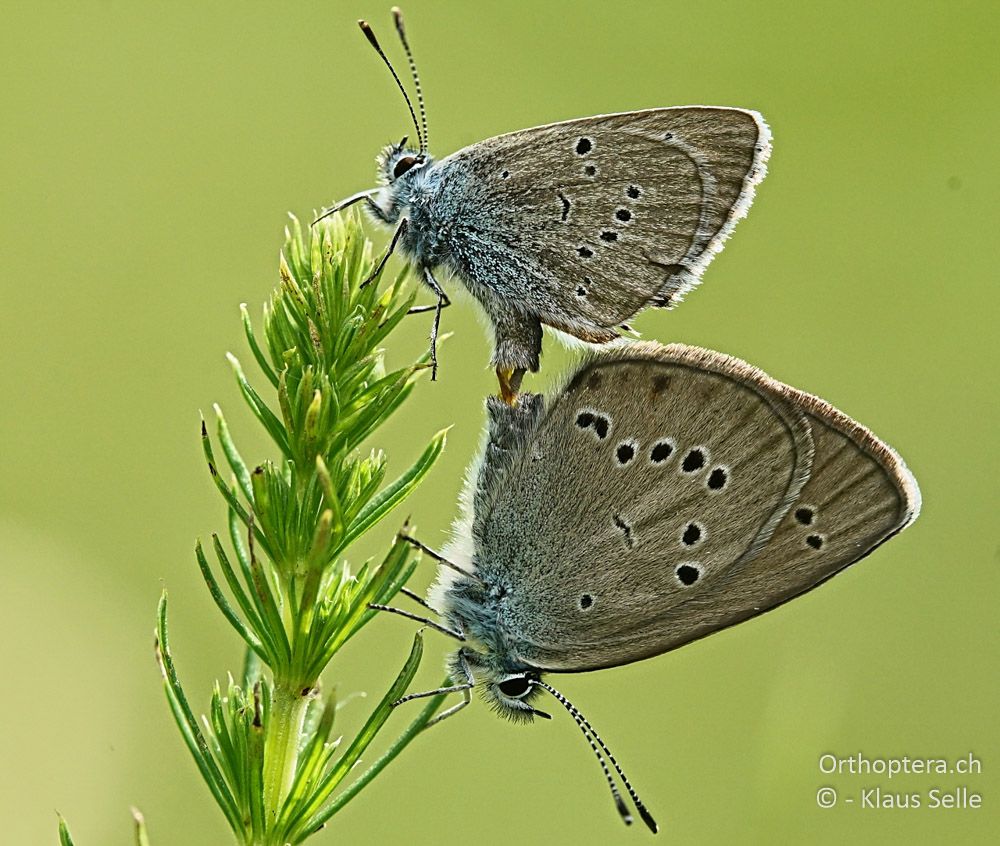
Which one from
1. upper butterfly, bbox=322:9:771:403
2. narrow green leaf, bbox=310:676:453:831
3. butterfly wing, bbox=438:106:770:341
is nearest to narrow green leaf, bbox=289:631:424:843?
narrow green leaf, bbox=310:676:453:831

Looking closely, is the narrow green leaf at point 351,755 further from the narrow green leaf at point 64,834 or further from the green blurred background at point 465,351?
the green blurred background at point 465,351

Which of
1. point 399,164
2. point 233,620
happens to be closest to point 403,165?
point 399,164

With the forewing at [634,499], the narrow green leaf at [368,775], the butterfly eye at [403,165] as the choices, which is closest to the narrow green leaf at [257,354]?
A: the narrow green leaf at [368,775]

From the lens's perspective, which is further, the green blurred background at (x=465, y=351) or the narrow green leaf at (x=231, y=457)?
the green blurred background at (x=465, y=351)

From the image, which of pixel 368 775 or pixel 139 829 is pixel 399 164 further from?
pixel 139 829

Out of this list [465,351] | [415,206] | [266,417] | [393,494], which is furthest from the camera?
[465,351]

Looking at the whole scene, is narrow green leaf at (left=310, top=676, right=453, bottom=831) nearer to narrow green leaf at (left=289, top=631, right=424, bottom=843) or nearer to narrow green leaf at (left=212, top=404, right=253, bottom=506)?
narrow green leaf at (left=289, top=631, right=424, bottom=843)

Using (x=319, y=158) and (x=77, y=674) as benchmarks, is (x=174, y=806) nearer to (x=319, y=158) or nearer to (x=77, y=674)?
(x=77, y=674)

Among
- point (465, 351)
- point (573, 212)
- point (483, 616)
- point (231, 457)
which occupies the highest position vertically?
point (573, 212)
